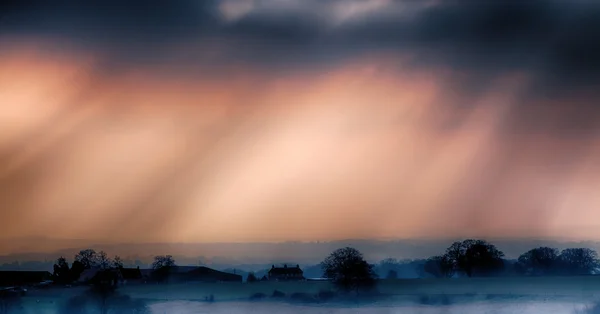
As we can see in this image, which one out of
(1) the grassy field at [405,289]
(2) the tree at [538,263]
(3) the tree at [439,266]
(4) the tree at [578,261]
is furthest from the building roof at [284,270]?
(4) the tree at [578,261]

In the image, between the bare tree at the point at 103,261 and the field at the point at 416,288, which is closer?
the field at the point at 416,288

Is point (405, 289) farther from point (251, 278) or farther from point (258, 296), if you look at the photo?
point (251, 278)

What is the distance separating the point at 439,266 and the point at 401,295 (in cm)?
72

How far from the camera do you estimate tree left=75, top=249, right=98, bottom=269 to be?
20453 millimetres

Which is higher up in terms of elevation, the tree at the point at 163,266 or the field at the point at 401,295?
the tree at the point at 163,266

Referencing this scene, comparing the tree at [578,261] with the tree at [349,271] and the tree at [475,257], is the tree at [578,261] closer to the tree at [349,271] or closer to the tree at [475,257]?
the tree at [475,257]

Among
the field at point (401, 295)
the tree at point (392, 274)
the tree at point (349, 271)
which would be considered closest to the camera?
the field at point (401, 295)

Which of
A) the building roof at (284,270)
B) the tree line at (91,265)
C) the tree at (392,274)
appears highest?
the tree line at (91,265)

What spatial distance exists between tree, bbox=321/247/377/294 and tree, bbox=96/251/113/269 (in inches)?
126

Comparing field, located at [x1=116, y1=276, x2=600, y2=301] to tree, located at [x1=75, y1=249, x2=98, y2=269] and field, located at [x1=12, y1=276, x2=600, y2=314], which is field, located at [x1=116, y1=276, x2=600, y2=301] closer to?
field, located at [x1=12, y1=276, x2=600, y2=314]

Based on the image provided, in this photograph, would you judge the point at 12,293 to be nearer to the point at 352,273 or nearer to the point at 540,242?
the point at 352,273

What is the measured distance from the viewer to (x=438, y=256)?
20.7 m

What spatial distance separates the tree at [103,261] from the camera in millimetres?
20547

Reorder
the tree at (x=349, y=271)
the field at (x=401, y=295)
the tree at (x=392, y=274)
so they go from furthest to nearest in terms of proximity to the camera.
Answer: the tree at (x=392, y=274) → the tree at (x=349, y=271) → the field at (x=401, y=295)
